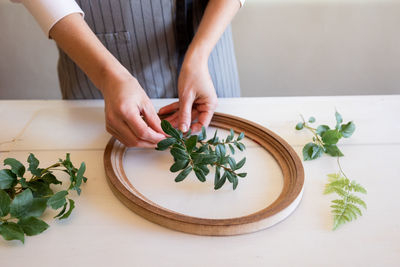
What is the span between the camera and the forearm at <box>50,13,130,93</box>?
785 millimetres

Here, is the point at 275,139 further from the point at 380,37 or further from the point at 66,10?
the point at 380,37

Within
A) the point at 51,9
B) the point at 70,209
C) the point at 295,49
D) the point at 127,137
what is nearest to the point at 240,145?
the point at 127,137

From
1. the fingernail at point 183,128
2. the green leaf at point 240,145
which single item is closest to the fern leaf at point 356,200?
the green leaf at point 240,145

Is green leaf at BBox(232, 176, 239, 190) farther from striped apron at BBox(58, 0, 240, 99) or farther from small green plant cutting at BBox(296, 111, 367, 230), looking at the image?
striped apron at BBox(58, 0, 240, 99)

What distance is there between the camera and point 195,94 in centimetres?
83

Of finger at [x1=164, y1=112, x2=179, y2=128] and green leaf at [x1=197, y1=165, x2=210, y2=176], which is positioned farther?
finger at [x1=164, y1=112, x2=179, y2=128]

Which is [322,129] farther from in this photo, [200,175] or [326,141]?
[200,175]

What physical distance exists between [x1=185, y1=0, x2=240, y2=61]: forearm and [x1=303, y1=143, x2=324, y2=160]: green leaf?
0.98 ft

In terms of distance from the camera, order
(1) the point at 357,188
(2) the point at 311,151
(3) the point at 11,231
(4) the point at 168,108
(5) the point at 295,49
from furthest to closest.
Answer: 1. (5) the point at 295,49
2. (4) the point at 168,108
3. (2) the point at 311,151
4. (1) the point at 357,188
5. (3) the point at 11,231

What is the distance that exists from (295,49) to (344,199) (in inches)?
45.5

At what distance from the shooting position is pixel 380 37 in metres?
1.65

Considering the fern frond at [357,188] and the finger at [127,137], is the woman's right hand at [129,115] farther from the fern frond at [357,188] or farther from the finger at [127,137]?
the fern frond at [357,188]


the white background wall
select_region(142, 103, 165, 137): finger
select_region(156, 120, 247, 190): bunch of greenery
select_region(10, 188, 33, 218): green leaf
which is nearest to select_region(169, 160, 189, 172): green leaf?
select_region(156, 120, 247, 190): bunch of greenery

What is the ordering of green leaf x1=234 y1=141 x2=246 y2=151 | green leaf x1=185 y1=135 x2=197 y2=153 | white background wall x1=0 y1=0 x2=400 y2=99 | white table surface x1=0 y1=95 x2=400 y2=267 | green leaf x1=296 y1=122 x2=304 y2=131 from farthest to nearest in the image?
white background wall x1=0 y1=0 x2=400 y2=99 < green leaf x1=296 y1=122 x2=304 y2=131 < green leaf x1=234 y1=141 x2=246 y2=151 < green leaf x1=185 y1=135 x2=197 y2=153 < white table surface x1=0 y1=95 x2=400 y2=267
